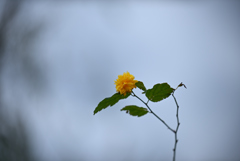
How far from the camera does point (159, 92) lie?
1.89 ft

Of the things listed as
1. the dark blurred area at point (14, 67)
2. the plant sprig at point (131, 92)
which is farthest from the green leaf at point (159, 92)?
the dark blurred area at point (14, 67)

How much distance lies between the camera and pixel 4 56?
281 cm

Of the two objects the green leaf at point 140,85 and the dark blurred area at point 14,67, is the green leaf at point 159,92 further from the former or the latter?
the dark blurred area at point 14,67

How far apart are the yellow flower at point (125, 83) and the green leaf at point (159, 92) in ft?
0.20

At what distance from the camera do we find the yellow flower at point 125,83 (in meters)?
0.60

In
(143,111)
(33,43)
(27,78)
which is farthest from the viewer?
(33,43)

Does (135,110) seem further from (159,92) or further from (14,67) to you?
(14,67)

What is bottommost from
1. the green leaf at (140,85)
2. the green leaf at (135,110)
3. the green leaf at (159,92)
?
the green leaf at (135,110)

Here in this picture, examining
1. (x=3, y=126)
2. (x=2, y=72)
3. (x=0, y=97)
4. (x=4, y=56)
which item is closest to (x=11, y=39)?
(x=4, y=56)

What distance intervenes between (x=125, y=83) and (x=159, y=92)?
0.33 feet

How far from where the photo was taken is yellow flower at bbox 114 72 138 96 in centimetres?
60

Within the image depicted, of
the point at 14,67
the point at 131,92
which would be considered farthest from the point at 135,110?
the point at 14,67

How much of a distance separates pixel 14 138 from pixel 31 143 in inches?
8.1

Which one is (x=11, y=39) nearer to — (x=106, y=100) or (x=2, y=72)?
(x=2, y=72)
